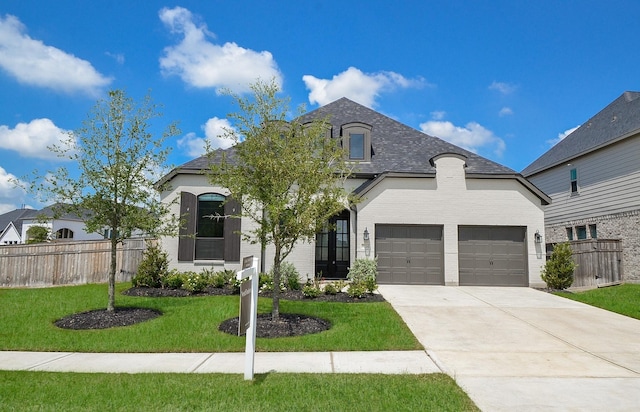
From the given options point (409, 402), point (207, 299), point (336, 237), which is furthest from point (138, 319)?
point (336, 237)

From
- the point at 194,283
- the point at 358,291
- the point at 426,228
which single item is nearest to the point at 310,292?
the point at 358,291

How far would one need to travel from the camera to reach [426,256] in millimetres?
15445

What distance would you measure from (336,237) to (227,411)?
1309 cm

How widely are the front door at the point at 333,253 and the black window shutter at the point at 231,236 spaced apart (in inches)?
135

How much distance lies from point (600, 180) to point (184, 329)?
64.9 feet

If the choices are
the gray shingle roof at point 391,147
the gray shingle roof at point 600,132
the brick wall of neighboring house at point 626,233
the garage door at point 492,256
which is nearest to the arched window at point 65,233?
the gray shingle roof at point 391,147

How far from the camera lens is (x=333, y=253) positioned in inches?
672

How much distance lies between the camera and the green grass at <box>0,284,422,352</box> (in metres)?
7.30

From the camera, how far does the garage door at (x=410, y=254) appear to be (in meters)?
15.2

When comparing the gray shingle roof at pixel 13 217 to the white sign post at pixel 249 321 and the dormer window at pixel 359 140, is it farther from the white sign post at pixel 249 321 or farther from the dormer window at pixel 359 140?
the white sign post at pixel 249 321

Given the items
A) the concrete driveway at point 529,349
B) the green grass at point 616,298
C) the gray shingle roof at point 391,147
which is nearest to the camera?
the concrete driveway at point 529,349

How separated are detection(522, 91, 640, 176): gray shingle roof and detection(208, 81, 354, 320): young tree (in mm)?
15277

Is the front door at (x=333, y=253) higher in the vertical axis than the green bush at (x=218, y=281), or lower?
higher

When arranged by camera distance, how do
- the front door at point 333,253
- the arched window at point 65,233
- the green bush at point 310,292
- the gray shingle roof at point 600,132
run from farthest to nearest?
the arched window at point 65,233 → the gray shingle roof at point 600,132 → the front door at point 333,253 → the green bush at point 310,292
